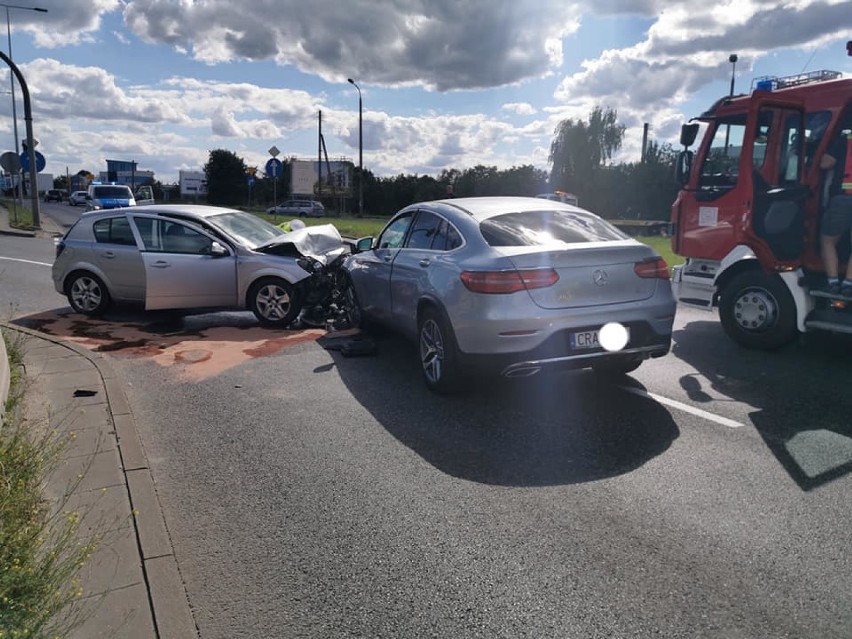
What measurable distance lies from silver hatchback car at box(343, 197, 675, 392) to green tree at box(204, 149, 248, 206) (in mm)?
77505

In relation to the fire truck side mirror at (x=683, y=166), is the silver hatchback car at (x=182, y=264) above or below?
below

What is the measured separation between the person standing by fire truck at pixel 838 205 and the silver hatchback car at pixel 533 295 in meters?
2.55

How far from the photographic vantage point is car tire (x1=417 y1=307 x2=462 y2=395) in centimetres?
575

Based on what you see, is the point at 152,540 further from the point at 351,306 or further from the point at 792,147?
the point at 792,147

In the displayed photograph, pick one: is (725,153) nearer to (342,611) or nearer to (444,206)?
(444,206)

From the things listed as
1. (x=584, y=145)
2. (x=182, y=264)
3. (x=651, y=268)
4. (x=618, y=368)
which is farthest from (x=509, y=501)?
(x=584, y=145)

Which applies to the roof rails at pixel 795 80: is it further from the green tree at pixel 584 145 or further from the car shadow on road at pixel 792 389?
the green tree at pixel 584 145

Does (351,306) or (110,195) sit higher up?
(110,195)

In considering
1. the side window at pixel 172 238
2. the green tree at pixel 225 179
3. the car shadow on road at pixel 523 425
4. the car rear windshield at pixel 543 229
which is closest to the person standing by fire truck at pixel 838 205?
the car rear windshield at pixel 543 229

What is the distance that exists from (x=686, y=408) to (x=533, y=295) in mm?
1639

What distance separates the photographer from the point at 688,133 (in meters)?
8.59

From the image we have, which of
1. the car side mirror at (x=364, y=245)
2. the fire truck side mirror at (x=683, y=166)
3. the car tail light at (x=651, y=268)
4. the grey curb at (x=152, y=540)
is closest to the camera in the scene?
the grey curb at (x=152, y=540)

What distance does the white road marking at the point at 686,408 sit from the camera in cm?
536

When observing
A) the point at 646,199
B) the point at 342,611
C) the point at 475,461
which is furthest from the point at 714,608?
the point at 646,199
